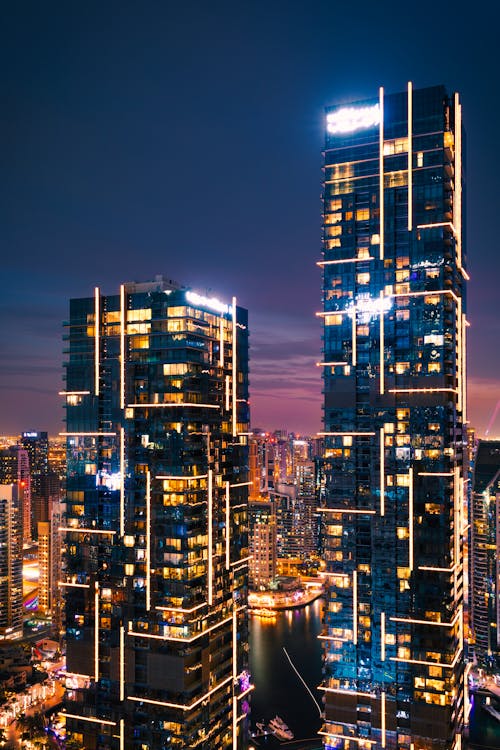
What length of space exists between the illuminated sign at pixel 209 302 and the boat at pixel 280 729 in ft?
134

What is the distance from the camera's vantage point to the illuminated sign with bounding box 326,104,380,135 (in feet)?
144

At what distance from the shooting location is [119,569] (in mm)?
44844

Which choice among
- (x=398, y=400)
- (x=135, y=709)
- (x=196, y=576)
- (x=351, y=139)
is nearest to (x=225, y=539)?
(x=196, y=576)

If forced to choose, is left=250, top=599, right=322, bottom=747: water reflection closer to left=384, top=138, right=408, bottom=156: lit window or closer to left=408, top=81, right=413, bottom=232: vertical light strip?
left=408, top=81, right=413, bottom=232: vertical light strip

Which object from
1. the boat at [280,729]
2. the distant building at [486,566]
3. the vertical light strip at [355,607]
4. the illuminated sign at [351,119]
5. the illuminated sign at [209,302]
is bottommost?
the boat at [280,729]

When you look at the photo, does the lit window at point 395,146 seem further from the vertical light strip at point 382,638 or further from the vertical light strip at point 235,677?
the vertical light strip at point 235,677

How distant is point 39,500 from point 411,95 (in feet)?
510

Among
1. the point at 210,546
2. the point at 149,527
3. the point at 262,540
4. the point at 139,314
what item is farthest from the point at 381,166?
the point at 262,540

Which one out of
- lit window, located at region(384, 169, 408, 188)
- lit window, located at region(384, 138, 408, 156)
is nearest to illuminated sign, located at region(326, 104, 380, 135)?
lit window, located at region(384, 138, 408, 156)

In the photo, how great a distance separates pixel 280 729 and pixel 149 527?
32.8 meters

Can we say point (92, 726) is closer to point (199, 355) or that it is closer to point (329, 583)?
point (329, 583)

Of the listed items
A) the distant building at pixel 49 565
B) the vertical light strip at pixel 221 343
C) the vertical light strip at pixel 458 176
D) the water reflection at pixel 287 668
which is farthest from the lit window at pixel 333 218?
the distant building at pixel 49 565

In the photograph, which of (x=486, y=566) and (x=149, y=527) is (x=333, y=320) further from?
(x=486, y=566)

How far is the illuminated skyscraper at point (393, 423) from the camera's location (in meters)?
41.1
